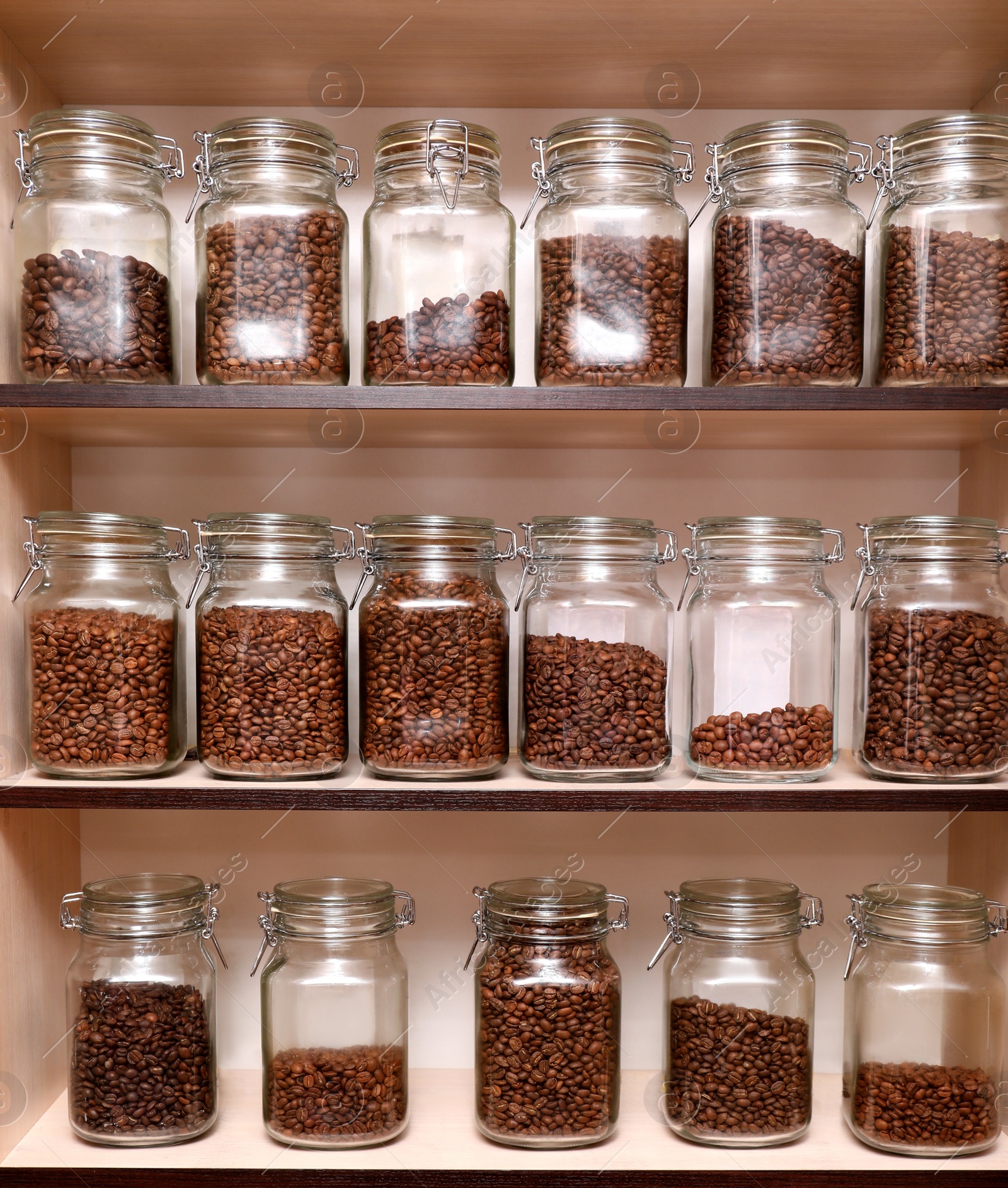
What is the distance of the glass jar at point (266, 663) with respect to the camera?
110 centimetres

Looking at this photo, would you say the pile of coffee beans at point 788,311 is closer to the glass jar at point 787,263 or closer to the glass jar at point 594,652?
the glass jar at point 787,263

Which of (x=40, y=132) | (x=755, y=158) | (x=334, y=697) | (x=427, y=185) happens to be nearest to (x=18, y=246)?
(x=40, y=132)

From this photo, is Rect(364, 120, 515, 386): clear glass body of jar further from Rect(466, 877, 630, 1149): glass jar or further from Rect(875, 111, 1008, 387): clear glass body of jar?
Rect(466, 877, 630, 1149): glass jar

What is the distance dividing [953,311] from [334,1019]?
1008 millimetres

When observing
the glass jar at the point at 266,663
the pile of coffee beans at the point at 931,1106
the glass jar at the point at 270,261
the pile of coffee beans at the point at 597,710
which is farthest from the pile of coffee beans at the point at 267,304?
the pile of coffee beans at the point at 931,1106

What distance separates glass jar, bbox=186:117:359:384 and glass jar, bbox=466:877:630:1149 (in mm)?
→ 632

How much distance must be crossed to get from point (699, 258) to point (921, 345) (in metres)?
0.38

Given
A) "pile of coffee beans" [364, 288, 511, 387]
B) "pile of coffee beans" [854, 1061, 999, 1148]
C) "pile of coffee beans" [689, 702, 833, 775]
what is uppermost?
"pile of coffee beans" [364, 288, 511, 387]

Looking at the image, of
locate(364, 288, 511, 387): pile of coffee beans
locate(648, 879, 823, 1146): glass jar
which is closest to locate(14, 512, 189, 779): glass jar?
locate(364, 288, 511, 387): pile of coffee beans

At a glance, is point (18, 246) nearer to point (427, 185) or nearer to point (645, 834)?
point (427, 185)

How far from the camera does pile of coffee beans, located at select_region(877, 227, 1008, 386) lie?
1.09 metres

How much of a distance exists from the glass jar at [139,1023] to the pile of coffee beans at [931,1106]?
2.42 feet

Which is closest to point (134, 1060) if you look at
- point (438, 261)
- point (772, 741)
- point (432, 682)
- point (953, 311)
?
point (432, 682)

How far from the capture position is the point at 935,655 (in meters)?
1.10
